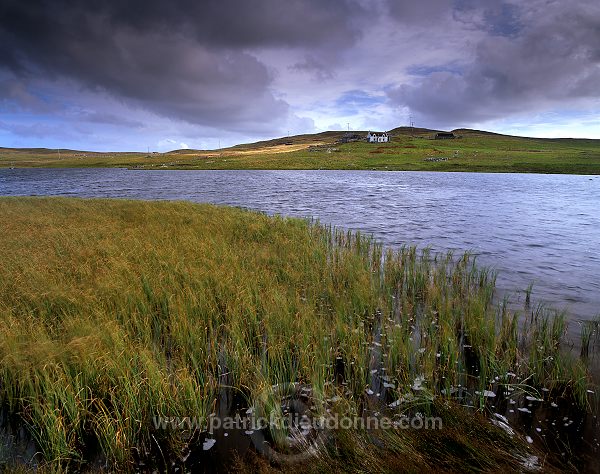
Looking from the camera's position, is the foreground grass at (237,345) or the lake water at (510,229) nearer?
the foreground grass at (237,345)

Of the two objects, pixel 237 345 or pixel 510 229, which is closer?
pixel 237 345

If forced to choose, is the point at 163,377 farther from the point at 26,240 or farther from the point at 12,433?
the point at 26,240

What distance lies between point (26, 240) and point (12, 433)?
1354cm

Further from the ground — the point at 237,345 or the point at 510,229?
the point at 237,345

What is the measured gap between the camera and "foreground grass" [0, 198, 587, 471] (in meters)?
5.76

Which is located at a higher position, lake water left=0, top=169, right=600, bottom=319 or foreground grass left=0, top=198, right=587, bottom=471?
foreground grass left=0, top=198, right=587, bottom=471

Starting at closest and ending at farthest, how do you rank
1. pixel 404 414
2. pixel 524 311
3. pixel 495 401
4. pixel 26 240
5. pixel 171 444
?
pixel 171 444
pixel 404 414
pixel 495 401
pixel 524 311
pixel 26 240

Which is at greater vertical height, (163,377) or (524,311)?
(163,377)

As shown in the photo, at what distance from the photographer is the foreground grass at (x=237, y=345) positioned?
5.76 meters

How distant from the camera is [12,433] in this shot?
6.14m

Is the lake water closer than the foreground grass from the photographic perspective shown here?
No

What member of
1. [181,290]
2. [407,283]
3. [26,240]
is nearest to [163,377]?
[181,290]

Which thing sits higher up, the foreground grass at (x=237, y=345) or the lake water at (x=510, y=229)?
the foreground grass at (x=237, y=345)

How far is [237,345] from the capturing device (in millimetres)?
7750
